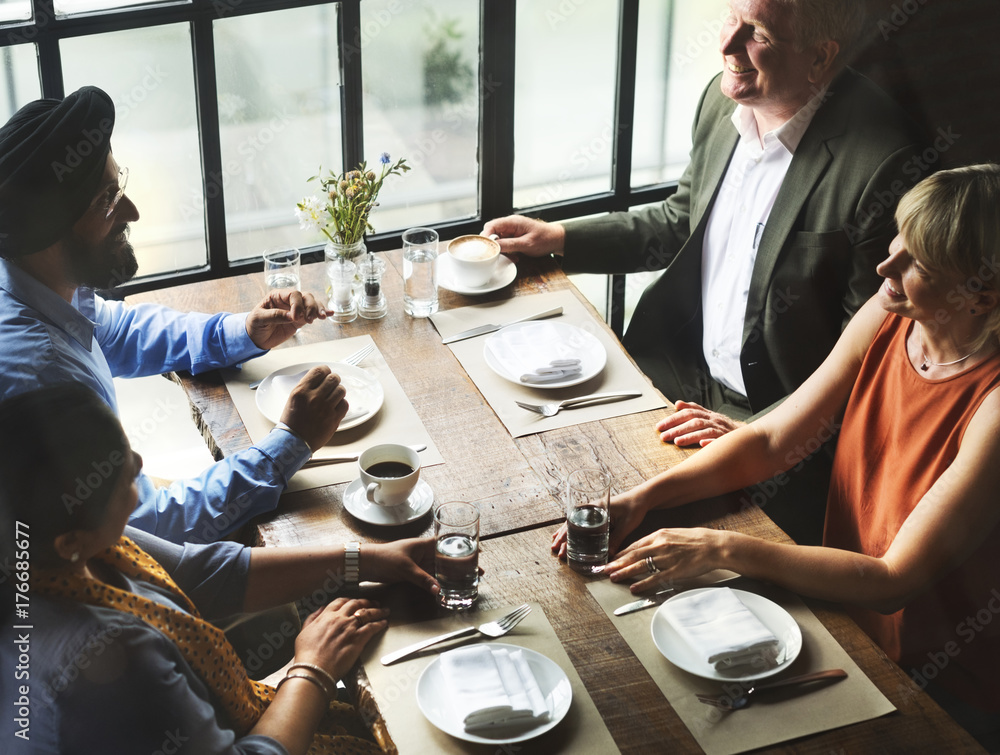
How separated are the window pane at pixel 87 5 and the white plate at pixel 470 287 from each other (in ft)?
3.02

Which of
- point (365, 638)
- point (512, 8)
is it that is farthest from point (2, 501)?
point (512, 8)

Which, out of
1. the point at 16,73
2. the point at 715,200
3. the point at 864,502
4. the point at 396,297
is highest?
the point at 16,73

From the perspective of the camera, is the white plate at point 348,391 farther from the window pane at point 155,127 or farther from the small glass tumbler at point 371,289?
the window pane at point 155,127

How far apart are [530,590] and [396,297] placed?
985 mm

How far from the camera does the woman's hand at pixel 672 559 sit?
1.53m

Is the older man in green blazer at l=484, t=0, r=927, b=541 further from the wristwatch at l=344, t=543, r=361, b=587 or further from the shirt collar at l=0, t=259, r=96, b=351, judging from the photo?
the shirt collar at l=0, t=259, r=96, b=351

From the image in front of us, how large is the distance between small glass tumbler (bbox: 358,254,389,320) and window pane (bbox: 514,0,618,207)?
88 cm

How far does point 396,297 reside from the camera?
7.60ft

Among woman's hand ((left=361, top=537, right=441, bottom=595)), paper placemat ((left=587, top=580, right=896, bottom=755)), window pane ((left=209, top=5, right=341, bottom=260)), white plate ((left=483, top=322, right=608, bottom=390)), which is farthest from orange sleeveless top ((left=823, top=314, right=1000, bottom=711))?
window pane ((left=209, top=5, right=341, bottom=260))

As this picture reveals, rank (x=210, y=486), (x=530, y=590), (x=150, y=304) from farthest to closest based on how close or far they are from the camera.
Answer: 1. (x=150, y=304)
2. (x=210, y=486)
3. (x=530, y=590)

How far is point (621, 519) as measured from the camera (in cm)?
163

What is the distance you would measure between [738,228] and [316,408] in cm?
119

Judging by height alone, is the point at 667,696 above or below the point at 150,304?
below

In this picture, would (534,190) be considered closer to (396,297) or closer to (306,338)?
(396,297)
